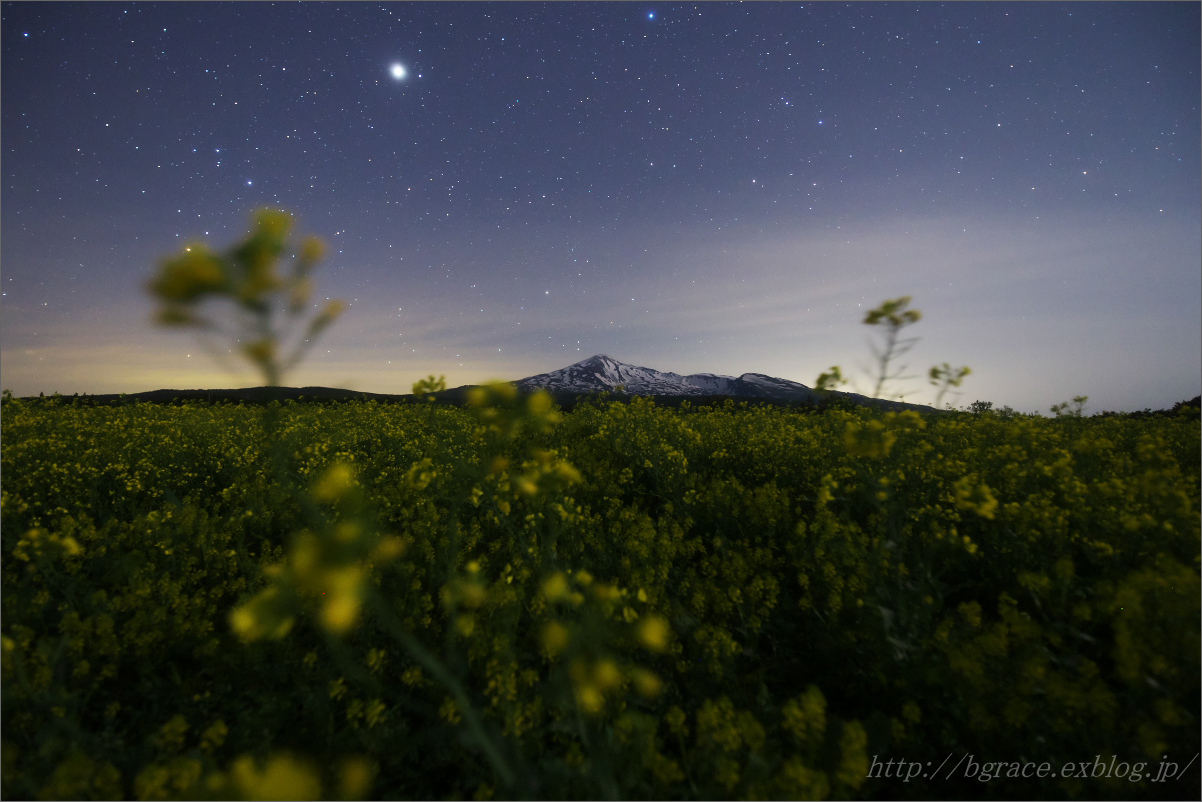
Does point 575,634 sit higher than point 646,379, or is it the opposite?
point 646,379

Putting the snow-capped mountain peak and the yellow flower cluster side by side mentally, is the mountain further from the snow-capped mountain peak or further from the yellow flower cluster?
the yellow flower cluster

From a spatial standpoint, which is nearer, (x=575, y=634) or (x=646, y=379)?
(x=575, y=634)

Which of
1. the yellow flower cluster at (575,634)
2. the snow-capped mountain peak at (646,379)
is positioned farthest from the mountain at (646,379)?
the yellow flower cluster at (575,634)

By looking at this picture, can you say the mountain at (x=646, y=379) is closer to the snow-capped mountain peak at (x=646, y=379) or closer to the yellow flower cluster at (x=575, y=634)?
the snow-capped mountain peak at (x=646, y=379)

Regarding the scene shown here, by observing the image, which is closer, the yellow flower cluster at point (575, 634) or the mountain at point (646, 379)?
the yellow flower cluster at point (575, 634)

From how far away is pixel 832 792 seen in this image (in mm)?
1641

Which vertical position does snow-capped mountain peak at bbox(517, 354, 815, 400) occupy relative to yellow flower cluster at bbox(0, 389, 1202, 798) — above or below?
above

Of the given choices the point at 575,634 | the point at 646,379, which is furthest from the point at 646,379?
the point at 575,634

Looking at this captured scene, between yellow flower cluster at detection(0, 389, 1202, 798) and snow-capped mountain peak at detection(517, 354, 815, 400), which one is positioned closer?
yellow flower cluster at detection(0, 389, 1202, 798)

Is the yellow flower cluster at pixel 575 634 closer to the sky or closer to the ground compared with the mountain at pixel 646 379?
closer to the ground

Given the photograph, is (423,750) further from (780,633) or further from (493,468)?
(780,633)

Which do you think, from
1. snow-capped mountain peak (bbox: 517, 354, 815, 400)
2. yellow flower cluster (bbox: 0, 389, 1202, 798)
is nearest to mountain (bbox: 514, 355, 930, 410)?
snow-capped mountain peak (bbox: 517, 354, 815, 400)

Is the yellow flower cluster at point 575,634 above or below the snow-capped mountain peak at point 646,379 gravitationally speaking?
below

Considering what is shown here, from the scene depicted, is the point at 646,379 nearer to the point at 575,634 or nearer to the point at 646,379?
the point at 646,379
